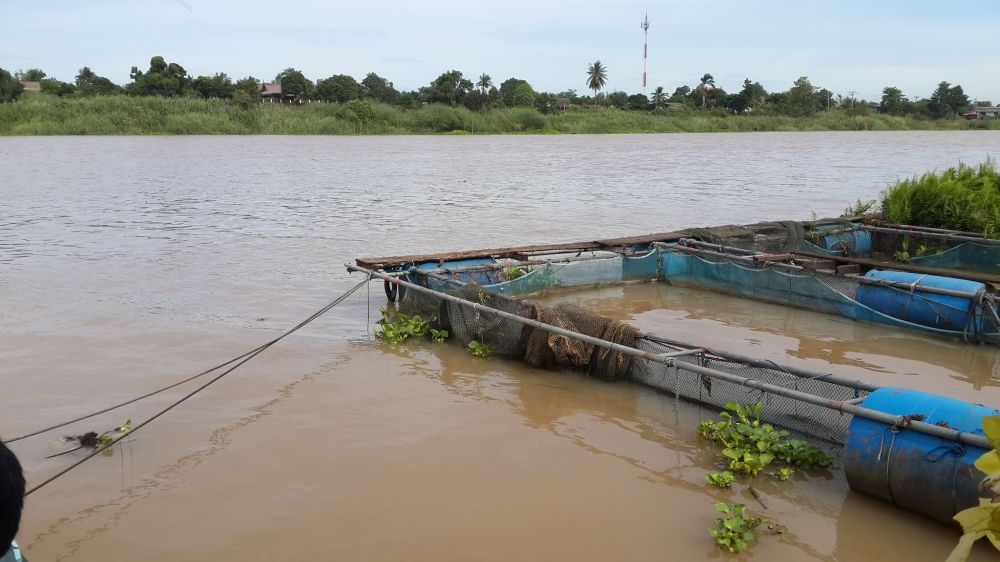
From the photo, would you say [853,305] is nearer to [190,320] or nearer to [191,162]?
[190,320]

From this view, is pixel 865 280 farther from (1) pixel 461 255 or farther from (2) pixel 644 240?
(1) pixel 461 255

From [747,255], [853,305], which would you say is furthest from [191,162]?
[853,305]

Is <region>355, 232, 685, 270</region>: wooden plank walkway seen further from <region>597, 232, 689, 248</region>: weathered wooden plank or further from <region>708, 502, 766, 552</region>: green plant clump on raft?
<region>708, 502, 766, 552</region>: green plant clump on raft

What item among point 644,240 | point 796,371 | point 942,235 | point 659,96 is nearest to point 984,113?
point 659,96

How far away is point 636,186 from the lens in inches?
900

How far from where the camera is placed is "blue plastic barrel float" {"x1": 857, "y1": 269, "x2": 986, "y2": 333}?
23.8 feet

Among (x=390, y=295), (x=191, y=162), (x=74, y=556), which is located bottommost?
(x=74, y=556)

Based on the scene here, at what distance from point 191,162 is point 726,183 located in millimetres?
20439

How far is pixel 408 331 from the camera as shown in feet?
25.5

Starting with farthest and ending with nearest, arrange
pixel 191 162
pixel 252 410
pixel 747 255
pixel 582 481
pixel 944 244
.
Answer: pixel 191 162
pixel 944 244
pixel 747 255
pixel 252 410
pixel 582 481

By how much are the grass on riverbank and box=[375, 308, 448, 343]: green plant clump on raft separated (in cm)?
4289

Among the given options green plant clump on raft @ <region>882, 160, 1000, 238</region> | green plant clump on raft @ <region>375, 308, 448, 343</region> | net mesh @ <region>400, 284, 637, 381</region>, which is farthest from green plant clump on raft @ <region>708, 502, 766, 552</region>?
green plant clump on raft @ <region>882, 160, 1000, 238</region>

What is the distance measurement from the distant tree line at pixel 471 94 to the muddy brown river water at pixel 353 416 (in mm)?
39095

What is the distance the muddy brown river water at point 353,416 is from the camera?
4.21 metres
